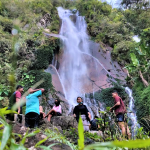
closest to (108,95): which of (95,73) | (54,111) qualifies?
(95,73)

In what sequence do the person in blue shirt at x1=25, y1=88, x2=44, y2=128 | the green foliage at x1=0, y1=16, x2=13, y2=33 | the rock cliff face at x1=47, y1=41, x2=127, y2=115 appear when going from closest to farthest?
1. the person in blue shirt at x1=25, y1=88, x2=44, y2=128
2. the rock cliff face at x1=47, y1=41, x2=127, y2=115
3. the green foliage at x1=0, y1=16, x2=13, y2=33

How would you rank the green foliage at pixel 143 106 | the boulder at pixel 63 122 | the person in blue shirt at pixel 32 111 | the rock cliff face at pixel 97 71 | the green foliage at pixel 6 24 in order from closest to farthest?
the person in blue shirt at pixel 32 111, the boulder at pixel 63 122, the green foliage at pixel 143 106, the rock cliff face at pixel 97 71, the green foliage at pixel 6 24

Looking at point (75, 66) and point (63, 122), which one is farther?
point (75, 66)

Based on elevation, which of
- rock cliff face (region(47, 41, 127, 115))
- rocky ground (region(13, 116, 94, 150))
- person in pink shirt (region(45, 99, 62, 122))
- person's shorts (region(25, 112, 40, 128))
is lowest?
rocky ground (region(13, 116, 94, 150))

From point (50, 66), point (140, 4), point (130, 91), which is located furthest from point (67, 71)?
point (140, 4)

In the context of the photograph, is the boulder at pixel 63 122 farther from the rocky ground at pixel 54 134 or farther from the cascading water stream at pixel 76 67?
the cascading water stream at pixel 76 67

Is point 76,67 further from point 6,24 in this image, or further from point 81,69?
point 6,24

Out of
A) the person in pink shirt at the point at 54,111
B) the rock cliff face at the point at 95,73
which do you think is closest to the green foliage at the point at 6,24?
the rock cliff face at the point at 95,73

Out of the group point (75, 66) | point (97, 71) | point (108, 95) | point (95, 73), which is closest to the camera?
point (108, 95)

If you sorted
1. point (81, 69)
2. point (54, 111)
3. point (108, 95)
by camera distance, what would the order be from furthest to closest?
point (81, 69)
point (108, 95)
point (54, 111)

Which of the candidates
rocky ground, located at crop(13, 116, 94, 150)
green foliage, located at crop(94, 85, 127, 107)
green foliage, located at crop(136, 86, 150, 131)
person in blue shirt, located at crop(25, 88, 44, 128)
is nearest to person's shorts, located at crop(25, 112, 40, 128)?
person in blue shirt, located at crop(25, 88, 44, 128)

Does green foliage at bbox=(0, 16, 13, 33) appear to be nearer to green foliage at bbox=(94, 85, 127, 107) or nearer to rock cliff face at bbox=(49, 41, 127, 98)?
rock cliff face at bbox=(49, 41, 127, 98)

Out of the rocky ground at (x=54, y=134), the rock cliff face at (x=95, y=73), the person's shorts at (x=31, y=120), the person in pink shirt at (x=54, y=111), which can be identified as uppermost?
the rock cliff face at (x=95, y=73)

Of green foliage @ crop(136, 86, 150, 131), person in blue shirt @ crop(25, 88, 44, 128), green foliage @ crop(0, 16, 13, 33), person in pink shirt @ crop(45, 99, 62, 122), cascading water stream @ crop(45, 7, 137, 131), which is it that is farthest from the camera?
green foliage @ crop(0, 16, 13, 33)
